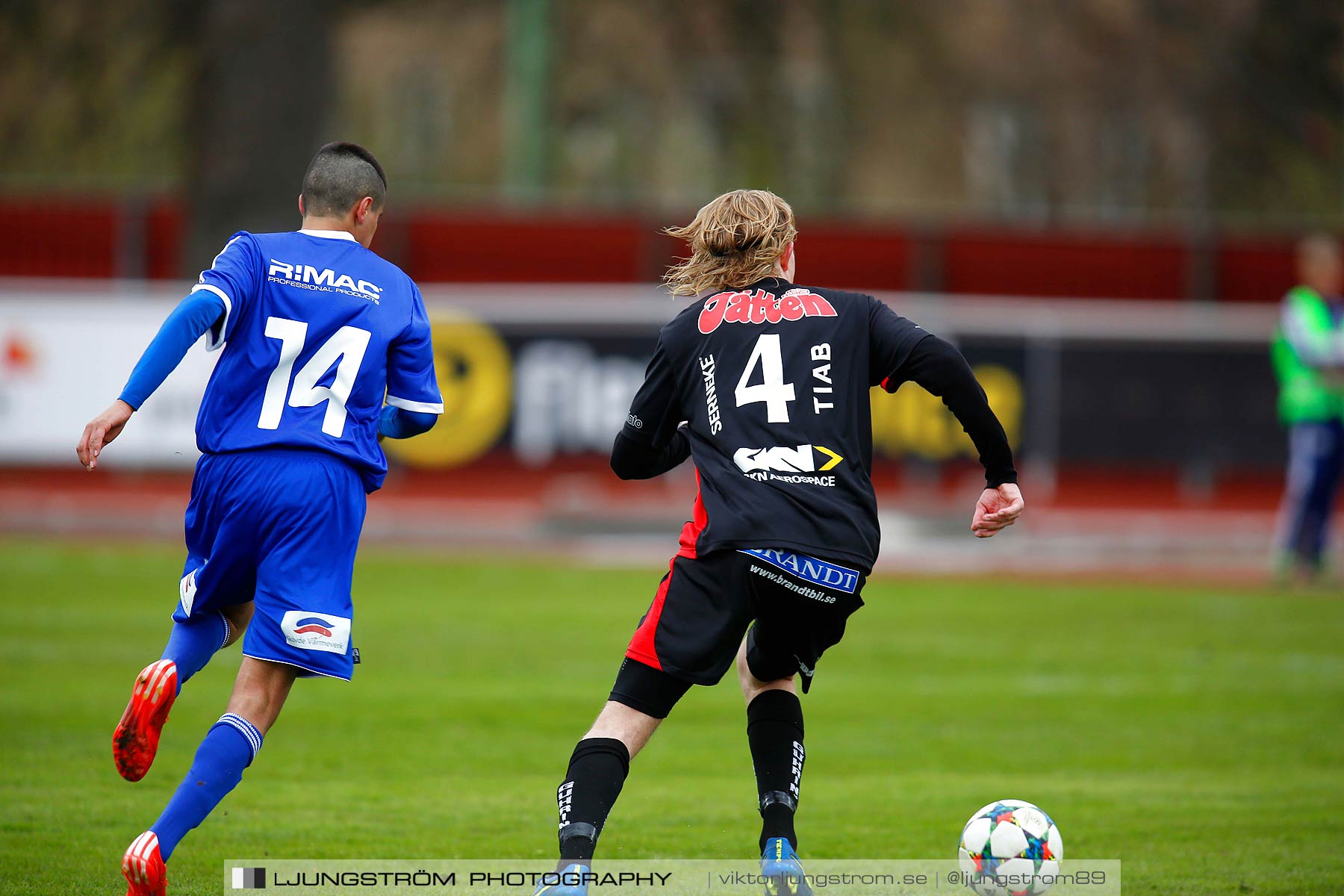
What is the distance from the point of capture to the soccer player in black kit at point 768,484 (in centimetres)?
419

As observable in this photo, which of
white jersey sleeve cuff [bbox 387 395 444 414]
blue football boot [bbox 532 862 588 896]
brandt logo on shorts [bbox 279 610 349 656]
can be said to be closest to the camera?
blue football boot [bbox 532 862 588 896]

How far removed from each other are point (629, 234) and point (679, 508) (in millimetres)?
4796

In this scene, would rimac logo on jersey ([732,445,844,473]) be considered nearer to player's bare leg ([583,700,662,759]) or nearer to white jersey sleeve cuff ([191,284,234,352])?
player's bare leg ([583,700,662,759])

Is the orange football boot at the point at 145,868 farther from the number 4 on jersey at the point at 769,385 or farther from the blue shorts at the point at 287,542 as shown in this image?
the number 4 on jersey at the point at 769,385

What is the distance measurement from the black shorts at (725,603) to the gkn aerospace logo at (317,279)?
1.28 m

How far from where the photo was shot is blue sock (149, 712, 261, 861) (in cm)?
409

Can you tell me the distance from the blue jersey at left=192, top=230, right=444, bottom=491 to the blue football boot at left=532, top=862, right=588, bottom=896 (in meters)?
1.37

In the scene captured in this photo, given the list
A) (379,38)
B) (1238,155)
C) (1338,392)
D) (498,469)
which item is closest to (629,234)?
(498,469)

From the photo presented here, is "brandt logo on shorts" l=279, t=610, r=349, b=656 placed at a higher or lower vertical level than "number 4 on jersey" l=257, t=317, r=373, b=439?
lower

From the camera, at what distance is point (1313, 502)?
42.4 feet

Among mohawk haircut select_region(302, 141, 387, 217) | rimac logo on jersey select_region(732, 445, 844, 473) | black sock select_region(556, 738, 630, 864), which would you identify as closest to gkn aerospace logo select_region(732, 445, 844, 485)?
rimac logo on jersey select_region(732, 445, 844, 473)

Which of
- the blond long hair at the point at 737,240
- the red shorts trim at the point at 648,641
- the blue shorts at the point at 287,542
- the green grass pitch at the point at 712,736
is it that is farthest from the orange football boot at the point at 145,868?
the blond long hair at the point at 737,240

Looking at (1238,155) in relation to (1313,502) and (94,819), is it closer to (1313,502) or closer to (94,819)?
(1313,502)

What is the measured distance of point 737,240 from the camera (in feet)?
14.6
